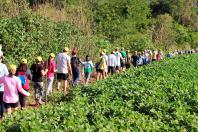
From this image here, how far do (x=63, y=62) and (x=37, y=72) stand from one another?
2147 millimetres

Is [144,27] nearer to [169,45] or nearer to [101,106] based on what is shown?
[169,45]

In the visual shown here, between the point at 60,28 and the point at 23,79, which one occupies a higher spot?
the point at 60,28

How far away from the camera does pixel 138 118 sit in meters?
8.40

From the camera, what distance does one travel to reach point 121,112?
864 centimetres

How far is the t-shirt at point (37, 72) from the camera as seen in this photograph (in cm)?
1479

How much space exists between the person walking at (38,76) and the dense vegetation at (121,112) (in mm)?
3011

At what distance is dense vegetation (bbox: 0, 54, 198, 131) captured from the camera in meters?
7.65

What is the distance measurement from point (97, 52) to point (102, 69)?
17.5 ft

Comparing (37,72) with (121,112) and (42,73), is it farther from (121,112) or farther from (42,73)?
(121,112)

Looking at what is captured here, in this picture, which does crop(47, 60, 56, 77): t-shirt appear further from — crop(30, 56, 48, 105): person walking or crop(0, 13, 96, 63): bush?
crop(0, 13, 96, 63): bush

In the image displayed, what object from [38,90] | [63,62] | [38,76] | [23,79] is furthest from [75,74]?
[23,79]

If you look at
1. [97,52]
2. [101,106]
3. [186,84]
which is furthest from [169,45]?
[101,106]

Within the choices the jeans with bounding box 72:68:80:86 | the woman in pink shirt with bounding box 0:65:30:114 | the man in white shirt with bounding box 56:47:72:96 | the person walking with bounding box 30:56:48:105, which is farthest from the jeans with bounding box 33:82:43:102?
the woman in pink shirt with bounding box 0:65:30:114

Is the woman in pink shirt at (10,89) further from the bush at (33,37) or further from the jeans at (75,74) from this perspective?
the jeans at (75,74)
